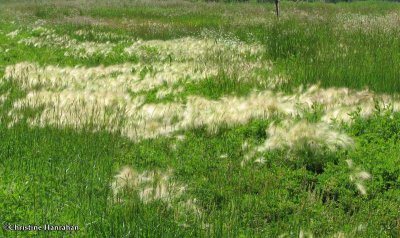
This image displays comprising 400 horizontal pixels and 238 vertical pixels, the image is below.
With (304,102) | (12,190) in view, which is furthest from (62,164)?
(304,102)

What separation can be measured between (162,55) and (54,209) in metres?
8.38

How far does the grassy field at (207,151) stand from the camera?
356cm

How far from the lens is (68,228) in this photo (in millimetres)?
3314

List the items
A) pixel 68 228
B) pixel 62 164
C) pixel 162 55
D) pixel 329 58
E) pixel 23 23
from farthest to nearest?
pixel 23 23, pixel 162 55, pixel 329 58, pixel 62 164, pixel 68 228

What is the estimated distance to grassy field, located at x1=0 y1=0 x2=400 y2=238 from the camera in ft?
11.7

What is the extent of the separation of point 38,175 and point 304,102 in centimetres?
363

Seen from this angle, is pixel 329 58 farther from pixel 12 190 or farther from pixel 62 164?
pixel 12 190

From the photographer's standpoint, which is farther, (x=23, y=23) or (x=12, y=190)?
(x=23, y=23)

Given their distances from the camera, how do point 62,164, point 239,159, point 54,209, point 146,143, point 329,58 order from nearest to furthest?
point 54,209 < point 62,164 < point 239,159 < point 146,143 < point 329,58

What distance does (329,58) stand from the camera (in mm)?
9195

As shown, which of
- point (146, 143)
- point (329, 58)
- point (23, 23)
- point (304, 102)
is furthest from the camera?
point (23, 23)

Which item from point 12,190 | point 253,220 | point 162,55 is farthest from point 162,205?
point 162,55

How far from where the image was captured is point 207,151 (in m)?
5.08

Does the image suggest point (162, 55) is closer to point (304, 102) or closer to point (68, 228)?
point (304, 102)
